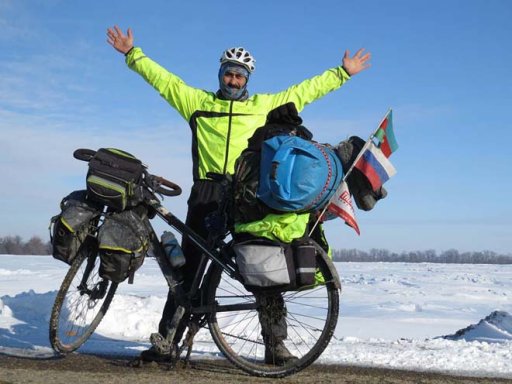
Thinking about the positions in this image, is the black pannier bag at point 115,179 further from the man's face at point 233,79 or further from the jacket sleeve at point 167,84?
the man's face at point 233,79

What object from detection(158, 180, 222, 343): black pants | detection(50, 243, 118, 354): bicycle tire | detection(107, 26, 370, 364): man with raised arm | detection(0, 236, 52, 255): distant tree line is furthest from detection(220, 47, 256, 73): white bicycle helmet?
detection(0, 236, 52, 255): distant tree line

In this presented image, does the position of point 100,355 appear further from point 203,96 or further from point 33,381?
point 203,96

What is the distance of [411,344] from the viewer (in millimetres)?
4820

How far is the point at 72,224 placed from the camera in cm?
358

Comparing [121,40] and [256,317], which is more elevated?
[121,40]

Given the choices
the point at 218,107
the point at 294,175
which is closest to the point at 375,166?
the point at 294,175

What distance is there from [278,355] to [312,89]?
1.96 m

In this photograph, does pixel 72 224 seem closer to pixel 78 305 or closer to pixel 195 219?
pixel 78 305

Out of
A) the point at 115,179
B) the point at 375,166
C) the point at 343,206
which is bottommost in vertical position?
the point at 343,206

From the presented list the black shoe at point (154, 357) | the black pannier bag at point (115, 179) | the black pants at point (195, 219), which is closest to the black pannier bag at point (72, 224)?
the black pannier bag at point (115, 179)

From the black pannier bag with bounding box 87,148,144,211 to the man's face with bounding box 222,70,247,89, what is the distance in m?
0.95

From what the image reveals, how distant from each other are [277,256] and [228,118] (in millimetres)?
1221

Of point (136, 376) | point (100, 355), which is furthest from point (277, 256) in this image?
point (100, 355)

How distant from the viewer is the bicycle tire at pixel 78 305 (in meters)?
3.77
